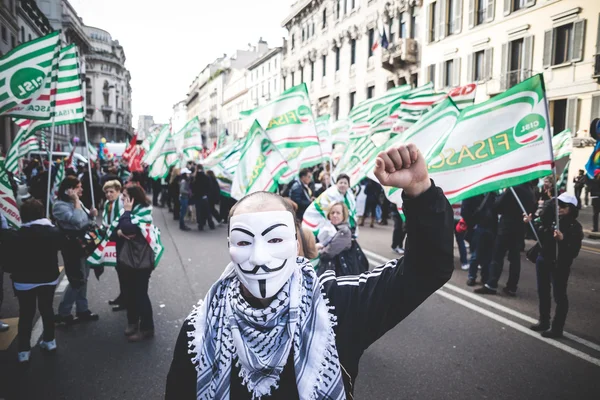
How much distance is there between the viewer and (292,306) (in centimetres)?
159

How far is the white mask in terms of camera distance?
165 cm

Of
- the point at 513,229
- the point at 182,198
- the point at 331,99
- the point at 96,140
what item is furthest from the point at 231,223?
the point at 96,140

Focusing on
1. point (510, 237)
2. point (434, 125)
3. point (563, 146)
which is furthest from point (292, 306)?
point (563, 146)

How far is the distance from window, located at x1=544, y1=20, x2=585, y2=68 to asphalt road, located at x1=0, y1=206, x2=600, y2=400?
15.0 m

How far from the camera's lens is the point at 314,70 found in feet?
126

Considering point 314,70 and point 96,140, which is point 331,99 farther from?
point 96,140

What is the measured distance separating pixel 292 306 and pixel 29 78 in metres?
5.82

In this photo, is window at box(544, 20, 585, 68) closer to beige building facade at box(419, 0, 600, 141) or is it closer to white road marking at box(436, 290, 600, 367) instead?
beige building facade at box(419, 0, 600, 141)

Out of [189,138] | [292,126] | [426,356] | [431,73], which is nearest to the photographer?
[426,356]

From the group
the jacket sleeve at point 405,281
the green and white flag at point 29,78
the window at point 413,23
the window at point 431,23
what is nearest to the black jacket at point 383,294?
the jacket sleeve at point 405,281

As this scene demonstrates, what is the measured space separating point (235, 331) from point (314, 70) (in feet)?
128

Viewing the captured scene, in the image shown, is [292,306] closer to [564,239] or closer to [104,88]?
[564,239]

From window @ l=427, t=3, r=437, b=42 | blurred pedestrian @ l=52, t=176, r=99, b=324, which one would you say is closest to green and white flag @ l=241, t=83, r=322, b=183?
blurred pedestrian @ l=52, t=176, r=99, b=324

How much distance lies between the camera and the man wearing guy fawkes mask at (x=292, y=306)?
1.49 m
